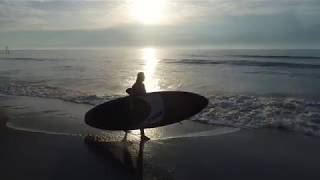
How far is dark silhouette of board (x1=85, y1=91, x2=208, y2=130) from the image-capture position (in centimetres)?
1205

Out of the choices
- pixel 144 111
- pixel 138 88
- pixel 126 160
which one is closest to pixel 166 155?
pixel 126 160

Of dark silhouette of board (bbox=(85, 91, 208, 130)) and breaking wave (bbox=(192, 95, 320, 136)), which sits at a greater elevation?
dark silhouette of board (bbox=(85, 91, 208, 130))

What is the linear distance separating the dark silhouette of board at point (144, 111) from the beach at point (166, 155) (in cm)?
52

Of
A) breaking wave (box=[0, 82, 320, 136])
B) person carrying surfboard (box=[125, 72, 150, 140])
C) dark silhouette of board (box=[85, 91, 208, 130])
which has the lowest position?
breaking wave (box=[0, 82, 320, 136])

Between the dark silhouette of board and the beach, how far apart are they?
1.71ft

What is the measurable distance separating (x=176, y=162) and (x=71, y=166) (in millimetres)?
2430

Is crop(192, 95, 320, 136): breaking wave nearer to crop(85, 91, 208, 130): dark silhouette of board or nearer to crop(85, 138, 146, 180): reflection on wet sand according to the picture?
crop(85, 91, 208, 130): dark silhouette of board

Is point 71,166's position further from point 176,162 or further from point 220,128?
point 220,128

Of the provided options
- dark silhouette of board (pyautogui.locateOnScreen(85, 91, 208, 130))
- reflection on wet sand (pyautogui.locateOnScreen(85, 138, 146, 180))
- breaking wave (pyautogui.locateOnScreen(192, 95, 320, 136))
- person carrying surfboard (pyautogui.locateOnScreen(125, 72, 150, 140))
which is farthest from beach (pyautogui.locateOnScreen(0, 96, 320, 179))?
person carrying surfboard (pyautogui.locateOnScreen(125, 72, 150, 140))

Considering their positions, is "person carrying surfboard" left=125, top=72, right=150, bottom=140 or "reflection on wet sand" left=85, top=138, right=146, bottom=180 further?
"person carrying surfboard" left=125, top=72, right=150, bottom=140

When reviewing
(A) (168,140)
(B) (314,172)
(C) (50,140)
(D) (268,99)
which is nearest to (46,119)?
(C) (50,140)

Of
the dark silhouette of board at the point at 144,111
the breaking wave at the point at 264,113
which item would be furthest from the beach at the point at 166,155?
the breaking wave at the point at 264,113

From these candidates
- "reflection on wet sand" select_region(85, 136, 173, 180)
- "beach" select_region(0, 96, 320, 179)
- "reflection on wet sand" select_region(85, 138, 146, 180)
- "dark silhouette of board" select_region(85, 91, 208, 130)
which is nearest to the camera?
"reflection on wet sand" select_region(85, 136, 173, 180)

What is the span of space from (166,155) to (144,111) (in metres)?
1.91
